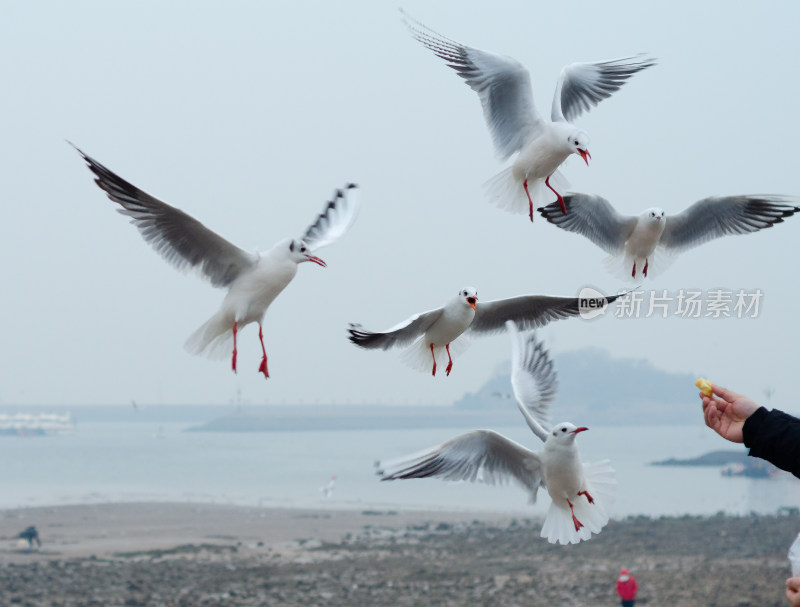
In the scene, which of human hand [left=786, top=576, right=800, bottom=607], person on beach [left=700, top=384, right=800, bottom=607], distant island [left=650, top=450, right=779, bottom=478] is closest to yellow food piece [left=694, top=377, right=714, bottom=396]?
person on beach [left=700, top=384, right=800, bottom=607]

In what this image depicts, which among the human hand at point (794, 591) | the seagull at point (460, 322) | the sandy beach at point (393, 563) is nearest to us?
the human hand at point (794, 591)

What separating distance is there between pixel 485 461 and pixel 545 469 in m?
0.16

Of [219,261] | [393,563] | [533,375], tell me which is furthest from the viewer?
[393,563]

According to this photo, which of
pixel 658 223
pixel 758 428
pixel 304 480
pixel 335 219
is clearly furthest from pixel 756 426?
pixel 304 480

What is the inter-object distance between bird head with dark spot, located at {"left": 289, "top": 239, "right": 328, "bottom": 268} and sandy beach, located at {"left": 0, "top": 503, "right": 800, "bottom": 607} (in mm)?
13123

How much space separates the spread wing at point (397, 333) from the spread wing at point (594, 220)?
0.52 meters

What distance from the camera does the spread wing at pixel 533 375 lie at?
113 inches

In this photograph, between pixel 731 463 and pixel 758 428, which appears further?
pixel 731 463

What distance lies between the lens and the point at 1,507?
1125 inches

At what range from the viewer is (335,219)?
291cm

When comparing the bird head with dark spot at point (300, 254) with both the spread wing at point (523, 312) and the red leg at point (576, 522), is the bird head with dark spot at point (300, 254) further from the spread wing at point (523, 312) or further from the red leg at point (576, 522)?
the red leg at point (576, 522)

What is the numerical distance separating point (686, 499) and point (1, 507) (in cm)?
2034

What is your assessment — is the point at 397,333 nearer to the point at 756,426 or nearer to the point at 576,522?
the point at 576,522

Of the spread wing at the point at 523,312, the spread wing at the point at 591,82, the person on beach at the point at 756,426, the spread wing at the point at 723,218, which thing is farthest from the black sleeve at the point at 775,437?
the spread wing at the point at 591,82
